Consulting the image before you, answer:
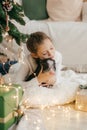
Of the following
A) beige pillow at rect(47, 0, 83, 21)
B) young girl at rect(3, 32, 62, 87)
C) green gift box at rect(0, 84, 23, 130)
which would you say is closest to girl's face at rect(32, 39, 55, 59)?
young girl at rect(3, 32, 62, 87)

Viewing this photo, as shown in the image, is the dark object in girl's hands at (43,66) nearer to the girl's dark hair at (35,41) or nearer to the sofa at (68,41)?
A: the girl's dark hair at (35,41)

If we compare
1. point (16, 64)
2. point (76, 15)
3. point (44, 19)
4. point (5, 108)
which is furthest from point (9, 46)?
point (5, 108)

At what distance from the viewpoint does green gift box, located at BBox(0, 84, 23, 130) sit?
139 cm

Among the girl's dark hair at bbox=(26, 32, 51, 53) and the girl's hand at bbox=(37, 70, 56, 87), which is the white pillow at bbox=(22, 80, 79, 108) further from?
the girl's dark hair at bbox=(26, 32, 51, 53)

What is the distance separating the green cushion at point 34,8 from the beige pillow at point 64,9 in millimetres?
71

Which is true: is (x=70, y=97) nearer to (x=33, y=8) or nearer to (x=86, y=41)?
(x=86, y=41)

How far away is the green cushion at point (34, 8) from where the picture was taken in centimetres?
277

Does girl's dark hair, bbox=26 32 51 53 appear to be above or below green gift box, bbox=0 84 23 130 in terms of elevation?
above

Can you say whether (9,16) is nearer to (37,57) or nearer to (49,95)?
(37,57)

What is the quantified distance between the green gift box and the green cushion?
137cm

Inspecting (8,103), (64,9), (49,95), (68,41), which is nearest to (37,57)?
(49,95)

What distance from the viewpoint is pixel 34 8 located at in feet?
9.11

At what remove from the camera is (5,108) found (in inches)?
55.2

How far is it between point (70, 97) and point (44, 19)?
1.22 meters
